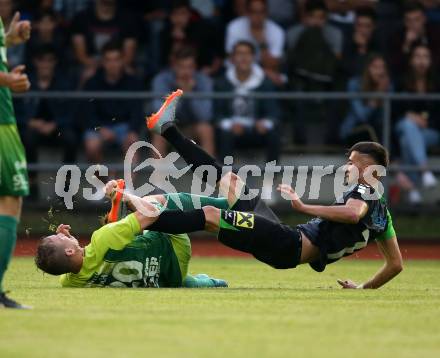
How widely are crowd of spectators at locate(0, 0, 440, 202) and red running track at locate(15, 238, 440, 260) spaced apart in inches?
27.7

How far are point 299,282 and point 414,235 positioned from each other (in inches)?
206

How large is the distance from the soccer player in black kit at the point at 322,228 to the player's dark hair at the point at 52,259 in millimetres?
721

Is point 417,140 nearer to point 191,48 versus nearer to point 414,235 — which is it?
point 414,235

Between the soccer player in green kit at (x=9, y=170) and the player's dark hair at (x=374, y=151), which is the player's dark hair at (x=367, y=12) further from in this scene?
the soccer player in green kit at (x=9, y=170)

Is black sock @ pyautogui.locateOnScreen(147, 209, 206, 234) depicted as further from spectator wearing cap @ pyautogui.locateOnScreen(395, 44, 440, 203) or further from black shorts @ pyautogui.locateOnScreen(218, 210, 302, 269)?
spectator wearing cap @ pyautogui.locateOnScreen(395, 44, 440, 203)

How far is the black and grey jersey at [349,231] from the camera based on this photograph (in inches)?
359

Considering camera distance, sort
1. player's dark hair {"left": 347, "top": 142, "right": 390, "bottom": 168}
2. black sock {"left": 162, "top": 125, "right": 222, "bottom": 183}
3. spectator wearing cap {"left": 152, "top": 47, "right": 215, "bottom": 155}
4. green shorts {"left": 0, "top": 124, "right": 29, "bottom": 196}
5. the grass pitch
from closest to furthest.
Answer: the grass pitch < green shorts {"left": 0, "top": 124, "right": 29, "bottom": 196} < player's dark hair {"left": 347, "top": 142, "right": 390, "bottom": 168} < black sock {"left": 162, "top": 125, "right": 222, "bottom": 183} < spectator wearing cap {"left": 152, "top": 47, "right": 215, "bottom": 155}

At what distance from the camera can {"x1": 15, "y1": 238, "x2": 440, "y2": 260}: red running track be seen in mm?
14062

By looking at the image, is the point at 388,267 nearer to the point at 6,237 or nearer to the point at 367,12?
the point at 6,237

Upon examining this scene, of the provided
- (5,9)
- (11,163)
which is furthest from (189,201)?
(5,9)

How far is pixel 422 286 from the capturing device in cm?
995

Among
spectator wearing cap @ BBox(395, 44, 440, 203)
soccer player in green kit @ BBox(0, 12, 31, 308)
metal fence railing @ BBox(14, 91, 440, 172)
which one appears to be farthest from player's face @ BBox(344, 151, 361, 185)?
spectator wearing cap @ BBox(395, 44, 440, 203)

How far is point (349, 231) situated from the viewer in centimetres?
914

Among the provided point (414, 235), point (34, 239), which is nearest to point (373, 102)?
point (414, 235)
